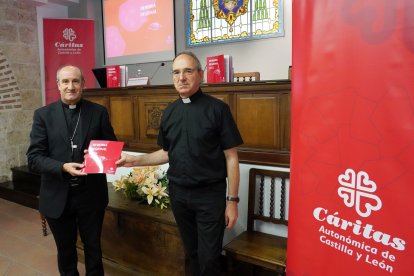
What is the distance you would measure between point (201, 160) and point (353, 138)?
0.91m

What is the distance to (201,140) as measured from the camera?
1.65 meters

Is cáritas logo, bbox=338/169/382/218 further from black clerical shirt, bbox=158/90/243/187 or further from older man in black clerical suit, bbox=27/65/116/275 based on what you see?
older man in black clerical suit, bbox=27/65/116/275

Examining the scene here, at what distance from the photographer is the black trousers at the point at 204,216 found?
1665mm

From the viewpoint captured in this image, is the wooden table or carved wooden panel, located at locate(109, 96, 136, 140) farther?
carved wooden panel, located at locate(109, 96, 136, 140)

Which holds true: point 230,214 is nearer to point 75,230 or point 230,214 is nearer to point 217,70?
point 75,230

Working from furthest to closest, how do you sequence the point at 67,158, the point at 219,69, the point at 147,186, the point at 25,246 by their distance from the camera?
the point at 25,246 < the point at 219,69 < the point at 147,186 < the point at 67,158

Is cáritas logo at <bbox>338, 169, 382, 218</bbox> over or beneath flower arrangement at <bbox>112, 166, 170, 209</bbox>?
over

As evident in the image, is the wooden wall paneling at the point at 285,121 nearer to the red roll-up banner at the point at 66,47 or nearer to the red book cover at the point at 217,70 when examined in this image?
the red book cover at the point at 217,70

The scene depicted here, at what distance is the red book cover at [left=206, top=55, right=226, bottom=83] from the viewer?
2840 millimetres

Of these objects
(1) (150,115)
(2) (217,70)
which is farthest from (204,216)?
(1) (150,115)

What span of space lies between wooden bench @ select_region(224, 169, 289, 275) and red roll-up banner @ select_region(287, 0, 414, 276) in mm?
976

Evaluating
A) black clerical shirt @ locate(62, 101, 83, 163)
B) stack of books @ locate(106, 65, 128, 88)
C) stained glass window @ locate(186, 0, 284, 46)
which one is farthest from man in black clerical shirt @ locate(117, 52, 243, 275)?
stained glass window @ locate(186, 0, 284, 46)

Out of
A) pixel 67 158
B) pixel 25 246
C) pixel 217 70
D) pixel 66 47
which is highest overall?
pixel 66 47

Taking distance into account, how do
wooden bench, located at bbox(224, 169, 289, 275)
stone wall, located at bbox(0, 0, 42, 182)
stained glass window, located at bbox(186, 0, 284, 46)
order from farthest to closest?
stone wall, located at bbox(0, 0, 42, 182), stained glass window, located at bbox(186, 0, 284, 46), wooden bench, located at bbox(224, 169, 289, 275)
